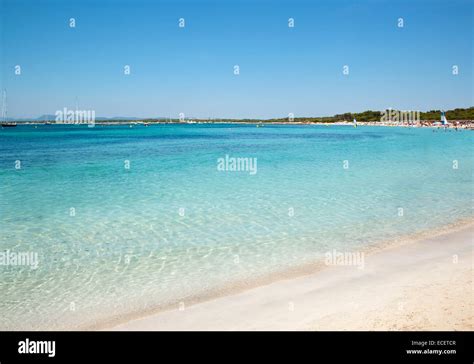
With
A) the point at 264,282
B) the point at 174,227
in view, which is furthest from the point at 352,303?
the point at 174,227

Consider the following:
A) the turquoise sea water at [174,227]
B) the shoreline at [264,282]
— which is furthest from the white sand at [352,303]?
the turquoise sea water at [174,227]

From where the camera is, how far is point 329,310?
6.37 metres

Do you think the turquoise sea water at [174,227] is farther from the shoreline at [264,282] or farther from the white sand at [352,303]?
Result: the white sand at [352,303]

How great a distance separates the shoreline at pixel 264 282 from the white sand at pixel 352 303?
0.04 meters

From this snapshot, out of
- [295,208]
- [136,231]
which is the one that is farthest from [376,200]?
[136,231]

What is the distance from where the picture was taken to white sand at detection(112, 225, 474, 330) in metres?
5.89

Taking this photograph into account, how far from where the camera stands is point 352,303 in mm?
6613

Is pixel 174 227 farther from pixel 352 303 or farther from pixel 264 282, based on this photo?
pixel 352 303

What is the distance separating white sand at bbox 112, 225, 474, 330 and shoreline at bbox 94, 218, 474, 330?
4 cm

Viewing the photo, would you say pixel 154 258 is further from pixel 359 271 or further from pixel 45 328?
pixel 359 271

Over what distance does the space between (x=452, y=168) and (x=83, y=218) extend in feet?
79.2

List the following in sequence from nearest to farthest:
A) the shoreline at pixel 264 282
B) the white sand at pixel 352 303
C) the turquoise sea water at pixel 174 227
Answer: the white sand at pixel 352 303 → the shoreline at pixel 264 282 → the turquoise sea water at pixel 174 227

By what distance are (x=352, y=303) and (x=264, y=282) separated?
1.95 meters

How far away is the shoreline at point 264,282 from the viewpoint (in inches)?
251
